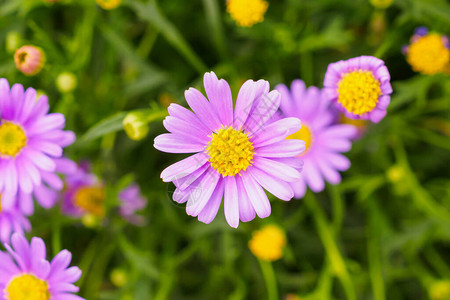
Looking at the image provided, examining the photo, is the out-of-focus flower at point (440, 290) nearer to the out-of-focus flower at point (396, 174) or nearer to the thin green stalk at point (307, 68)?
the out-of-focus flower at point (396, 174)

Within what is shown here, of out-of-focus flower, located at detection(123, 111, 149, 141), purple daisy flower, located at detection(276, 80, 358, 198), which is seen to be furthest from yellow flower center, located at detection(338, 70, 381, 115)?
→ out-of-focus flower, located at detection(123, 111, 149, 141)

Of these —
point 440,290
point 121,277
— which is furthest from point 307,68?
point 121,277

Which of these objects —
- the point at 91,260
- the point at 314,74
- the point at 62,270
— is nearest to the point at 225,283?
the point at 91,260

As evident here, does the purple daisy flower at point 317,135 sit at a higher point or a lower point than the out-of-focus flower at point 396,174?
higher

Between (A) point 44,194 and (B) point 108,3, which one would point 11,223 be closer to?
(A) point 44,194

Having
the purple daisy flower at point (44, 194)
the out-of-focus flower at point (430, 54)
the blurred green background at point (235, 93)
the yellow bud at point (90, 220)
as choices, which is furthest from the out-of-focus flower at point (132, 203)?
the out-of-focus flower at point (430, 54)

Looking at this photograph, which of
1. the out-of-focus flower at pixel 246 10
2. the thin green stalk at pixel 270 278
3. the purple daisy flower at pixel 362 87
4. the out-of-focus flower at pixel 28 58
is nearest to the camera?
the purple daisy flower at pixel 362 87

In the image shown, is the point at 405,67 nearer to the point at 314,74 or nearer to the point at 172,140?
the point at 314,74
